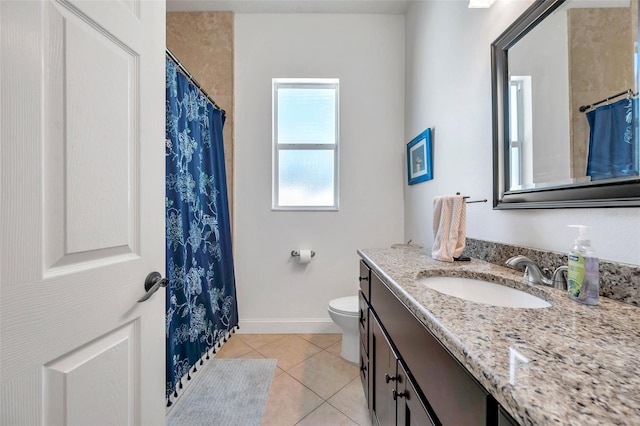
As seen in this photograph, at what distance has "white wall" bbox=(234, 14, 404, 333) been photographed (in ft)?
7.28

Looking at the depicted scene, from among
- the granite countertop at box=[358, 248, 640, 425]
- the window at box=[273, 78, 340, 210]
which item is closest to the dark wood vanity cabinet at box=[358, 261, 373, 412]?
the granite countertop at box=[358, 248, 640, 425]

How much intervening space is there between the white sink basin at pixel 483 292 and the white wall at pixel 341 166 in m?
1.31

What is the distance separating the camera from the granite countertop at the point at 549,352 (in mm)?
293

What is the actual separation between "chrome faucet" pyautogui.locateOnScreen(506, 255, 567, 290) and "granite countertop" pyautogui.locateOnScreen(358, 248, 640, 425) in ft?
0.11

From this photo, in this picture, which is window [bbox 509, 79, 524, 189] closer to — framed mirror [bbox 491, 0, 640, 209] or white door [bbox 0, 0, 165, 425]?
framed mirror [bbox 491, 0, 640, 209]

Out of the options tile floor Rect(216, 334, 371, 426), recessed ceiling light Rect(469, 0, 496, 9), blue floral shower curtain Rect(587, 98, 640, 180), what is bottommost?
tile floor Rect(216, 334, 371, 426)

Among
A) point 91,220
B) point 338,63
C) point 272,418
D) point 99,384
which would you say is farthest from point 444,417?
point 338,63

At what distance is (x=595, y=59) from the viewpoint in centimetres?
73

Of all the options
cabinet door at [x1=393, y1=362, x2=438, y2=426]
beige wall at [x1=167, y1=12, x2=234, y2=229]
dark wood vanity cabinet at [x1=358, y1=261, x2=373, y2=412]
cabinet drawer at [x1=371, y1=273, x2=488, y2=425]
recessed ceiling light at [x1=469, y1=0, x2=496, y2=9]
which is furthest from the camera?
beige wall at [x1=167, y1=12, x2=234, y2=229]

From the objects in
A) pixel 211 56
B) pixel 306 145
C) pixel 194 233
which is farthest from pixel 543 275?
pixel 211 56

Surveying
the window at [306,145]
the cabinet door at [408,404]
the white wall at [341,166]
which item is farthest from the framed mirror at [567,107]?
the window at [306,145]

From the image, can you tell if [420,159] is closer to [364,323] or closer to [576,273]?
[364,323]

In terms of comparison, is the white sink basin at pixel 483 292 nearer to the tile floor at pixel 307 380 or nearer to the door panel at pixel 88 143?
the tile floor at pixel 307 380

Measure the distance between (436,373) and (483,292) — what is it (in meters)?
0.48
